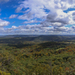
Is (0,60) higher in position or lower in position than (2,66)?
higher

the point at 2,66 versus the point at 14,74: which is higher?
the point at 2,66

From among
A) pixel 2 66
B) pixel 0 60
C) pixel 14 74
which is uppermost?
pixel 0 60

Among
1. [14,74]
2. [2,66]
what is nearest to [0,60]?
[2,66]

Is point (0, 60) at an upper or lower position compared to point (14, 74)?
upper

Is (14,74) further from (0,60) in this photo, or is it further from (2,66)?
(0,60)
